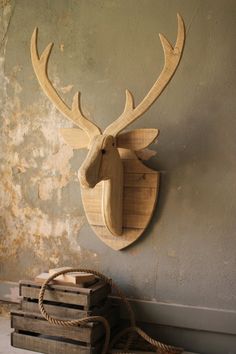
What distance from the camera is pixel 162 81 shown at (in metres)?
1.89

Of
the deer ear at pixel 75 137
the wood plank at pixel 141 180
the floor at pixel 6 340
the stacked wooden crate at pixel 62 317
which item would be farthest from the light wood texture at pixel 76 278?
the deer ear at pixel 75 137

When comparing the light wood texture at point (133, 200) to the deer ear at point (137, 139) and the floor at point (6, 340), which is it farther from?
the floor at point (6, 340)

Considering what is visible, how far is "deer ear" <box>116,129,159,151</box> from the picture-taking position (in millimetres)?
1938

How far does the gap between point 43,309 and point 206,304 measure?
0.78m

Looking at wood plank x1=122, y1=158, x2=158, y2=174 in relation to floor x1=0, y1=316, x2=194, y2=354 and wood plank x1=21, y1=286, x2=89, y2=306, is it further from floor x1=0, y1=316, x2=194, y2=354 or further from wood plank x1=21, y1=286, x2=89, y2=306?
floor x1=0, y1=316, x2=194, y2=354

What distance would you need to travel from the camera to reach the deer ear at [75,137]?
6.77ft

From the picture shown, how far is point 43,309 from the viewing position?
188 cm

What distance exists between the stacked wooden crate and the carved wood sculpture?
31 cm

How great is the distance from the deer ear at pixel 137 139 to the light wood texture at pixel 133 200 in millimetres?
111

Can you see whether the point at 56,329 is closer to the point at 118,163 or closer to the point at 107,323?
the point at 107,323

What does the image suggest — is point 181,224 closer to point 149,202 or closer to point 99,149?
point 149,202

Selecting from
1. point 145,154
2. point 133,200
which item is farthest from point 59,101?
point 133,200

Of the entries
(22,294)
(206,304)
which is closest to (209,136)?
(206,304)

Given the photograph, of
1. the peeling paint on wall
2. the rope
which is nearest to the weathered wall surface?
the peeling paint on wall
